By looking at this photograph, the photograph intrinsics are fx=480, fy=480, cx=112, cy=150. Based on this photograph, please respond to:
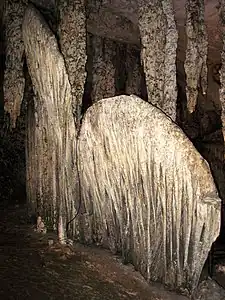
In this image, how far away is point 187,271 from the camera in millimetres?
4910

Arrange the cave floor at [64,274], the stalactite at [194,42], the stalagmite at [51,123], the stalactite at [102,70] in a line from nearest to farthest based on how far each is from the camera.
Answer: the cave floor at [64,274] → the stalactite at [194,42] → the stalagmite at [51,123] → the stalactite at [102,70]

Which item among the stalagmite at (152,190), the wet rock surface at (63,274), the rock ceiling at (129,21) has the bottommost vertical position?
the wet rock surface at (63,274)

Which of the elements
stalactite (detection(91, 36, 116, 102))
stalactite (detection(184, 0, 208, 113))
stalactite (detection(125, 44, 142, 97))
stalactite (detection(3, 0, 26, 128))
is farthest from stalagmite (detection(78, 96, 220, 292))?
stalactite (detection(125, 44, 142, 97))

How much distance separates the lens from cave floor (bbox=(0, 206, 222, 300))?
4.89 meters

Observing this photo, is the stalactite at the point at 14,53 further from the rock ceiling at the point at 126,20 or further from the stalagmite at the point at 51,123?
the rock ceiling at the point at 126,20

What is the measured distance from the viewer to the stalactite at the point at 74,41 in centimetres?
600

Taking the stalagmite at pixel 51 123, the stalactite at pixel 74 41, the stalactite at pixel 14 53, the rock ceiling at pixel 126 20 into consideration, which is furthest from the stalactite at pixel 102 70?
the stalactite at pixel 74 41

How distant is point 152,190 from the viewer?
16.5 ft

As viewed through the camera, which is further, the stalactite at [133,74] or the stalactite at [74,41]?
the stalactite at [133,74]

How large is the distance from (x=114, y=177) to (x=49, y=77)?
1.68 meters

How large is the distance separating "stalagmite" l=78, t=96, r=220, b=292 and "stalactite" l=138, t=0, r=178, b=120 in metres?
0.48

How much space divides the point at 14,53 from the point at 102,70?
6.91ft

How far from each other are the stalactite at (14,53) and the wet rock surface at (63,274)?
200 cm

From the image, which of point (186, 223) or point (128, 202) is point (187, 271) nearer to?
point (186, 223)
